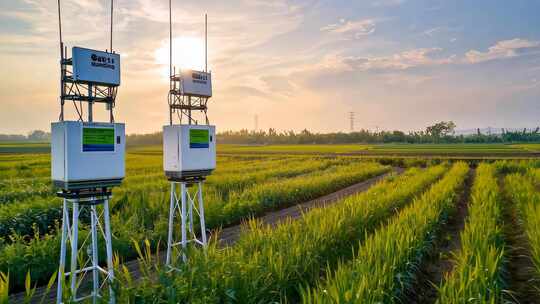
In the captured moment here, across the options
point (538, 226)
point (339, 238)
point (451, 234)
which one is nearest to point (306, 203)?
point (451, 234)

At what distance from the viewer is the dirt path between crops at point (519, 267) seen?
680 centimetres

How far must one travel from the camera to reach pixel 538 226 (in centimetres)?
792

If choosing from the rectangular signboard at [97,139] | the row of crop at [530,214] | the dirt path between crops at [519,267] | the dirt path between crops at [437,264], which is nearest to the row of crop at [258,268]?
the dirt path between crops at [437,264]

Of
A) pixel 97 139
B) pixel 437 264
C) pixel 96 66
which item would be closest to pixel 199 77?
pixel 96 66

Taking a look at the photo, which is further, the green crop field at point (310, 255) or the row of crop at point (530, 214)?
the row of crop at point (530, 214)

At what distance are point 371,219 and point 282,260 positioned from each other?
5.36 m

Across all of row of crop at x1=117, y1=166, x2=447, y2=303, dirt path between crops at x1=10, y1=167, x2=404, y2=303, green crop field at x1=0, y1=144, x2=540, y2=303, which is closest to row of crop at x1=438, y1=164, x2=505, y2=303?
green crop field at x1=0, y1=144, x2=540, y2=303

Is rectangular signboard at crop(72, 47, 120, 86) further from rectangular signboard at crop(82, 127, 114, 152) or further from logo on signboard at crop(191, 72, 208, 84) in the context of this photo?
logo on signboard at crop(191, 72, 208, 84)

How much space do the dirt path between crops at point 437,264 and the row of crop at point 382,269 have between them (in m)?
0.24

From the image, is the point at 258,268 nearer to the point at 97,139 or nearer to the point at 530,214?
the point at 97,139

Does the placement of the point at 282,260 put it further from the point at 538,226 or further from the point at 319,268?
the point at 538,226

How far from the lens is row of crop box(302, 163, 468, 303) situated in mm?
4527

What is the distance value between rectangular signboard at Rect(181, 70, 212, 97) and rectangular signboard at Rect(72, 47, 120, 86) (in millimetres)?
1675

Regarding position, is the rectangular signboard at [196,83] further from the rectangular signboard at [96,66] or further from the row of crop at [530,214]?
the row of crop at [530,214]
